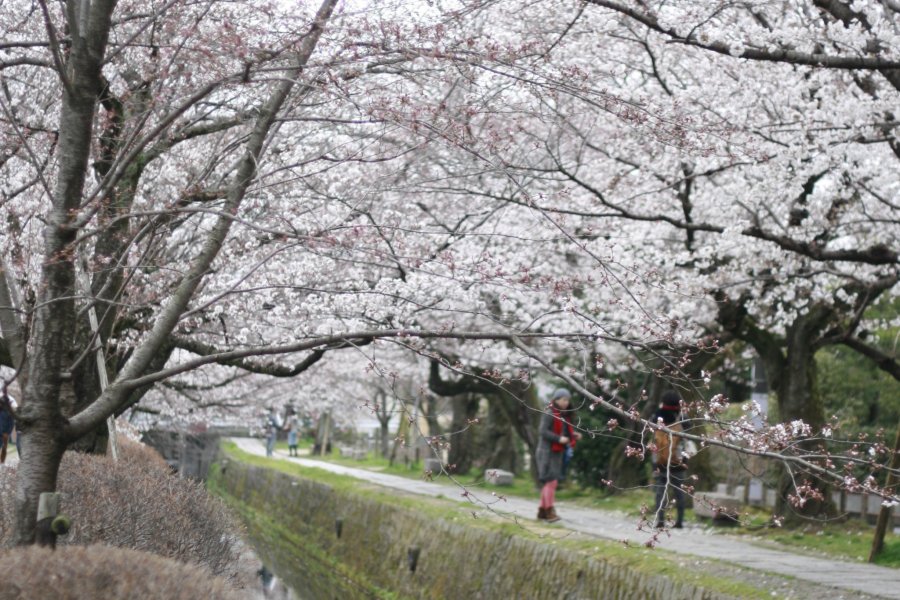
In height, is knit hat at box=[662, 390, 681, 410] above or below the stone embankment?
above

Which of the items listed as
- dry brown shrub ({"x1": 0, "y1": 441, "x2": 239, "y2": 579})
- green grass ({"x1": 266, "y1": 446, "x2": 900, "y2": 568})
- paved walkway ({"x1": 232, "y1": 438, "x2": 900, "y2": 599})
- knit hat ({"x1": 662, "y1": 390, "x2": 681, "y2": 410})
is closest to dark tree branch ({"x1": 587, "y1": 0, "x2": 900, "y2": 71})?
green grass ({"x1": 266, "y1": 446, "x2": 900, "y2": 568})

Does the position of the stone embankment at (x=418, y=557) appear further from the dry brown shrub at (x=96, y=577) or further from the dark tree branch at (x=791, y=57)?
the dry brown shrub at (x=96, y=577)

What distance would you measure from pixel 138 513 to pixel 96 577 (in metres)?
3.24

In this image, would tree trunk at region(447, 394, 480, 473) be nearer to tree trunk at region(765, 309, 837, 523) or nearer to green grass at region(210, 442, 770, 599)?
green grass at region(210, 442, 770, 599)

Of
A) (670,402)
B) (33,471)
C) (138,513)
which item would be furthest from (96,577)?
(670,402)

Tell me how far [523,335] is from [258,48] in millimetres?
2518

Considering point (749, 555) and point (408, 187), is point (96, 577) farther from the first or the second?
point (749, 555)

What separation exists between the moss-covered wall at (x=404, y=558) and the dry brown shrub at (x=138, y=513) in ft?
10.1

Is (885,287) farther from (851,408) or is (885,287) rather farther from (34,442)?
(34,442)

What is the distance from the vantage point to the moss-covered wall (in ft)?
31.5

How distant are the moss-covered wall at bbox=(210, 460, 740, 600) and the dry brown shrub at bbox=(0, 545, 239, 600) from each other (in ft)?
14.0

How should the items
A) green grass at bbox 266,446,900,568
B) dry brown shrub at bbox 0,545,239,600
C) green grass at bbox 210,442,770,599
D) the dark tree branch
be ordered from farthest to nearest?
1. green grass at bbox 266,446,900,568
2. green grass at bbox 210,442,770,599
3. the dark tree branch
4. dry brown shrub at bbox 0,545,239,600

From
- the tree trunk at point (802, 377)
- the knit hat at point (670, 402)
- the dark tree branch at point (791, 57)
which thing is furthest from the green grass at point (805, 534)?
the dark tree branch at point (791, 57)

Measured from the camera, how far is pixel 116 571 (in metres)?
4.66
